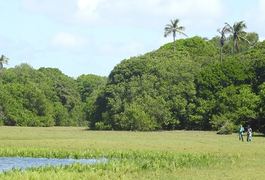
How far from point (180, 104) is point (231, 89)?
854 cm

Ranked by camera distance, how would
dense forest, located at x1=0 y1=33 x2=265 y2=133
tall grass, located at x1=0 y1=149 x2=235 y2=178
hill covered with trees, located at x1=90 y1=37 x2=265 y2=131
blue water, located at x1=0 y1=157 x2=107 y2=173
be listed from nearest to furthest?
tall grass, located at x1=0 y1=149 x2=235 y2=178
blue water, located at x1=0 y1=157 x2=107 y2=173
dense forest, located at x1=0 y1=33 x2=265 y2=133
hill covered with trees, located at x1=90 y1=37 x2=265 y2=131

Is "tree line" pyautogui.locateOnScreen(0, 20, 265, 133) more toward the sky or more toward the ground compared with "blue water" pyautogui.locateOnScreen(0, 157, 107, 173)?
more toward the sky

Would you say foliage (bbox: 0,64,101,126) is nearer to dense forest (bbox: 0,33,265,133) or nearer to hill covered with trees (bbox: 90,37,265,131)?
dense forest (bbox: 0,33,265,133)

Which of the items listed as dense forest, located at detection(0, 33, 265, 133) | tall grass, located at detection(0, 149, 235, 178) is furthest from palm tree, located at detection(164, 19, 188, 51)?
tall grass, located at detection(0, 149, 235, 178)

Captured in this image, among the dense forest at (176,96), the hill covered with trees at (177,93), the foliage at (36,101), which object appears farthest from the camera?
the foliage at (36,101)

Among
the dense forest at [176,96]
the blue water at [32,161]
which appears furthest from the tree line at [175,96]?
the blue water at [32,161]

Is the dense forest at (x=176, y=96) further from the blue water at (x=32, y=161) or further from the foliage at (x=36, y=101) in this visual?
the blue water at (x=32, y=161)

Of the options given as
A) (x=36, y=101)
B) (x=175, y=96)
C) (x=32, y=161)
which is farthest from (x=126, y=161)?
(x=36, y=101)

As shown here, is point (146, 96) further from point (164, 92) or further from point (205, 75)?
point (205, 75)

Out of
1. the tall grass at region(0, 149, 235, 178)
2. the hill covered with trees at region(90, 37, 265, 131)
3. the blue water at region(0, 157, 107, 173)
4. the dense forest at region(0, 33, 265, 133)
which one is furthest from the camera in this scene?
the hill covered with trees at region(90, 37, 265, 131)

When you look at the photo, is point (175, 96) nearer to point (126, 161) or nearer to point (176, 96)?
point (176, 96)

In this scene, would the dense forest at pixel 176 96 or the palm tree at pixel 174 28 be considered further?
the palm tree at pixel 174 28

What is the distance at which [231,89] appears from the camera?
6203 centimetres

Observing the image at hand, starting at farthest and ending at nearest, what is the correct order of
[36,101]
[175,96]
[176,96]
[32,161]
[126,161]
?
[36,101] → [175,96] → [176,96] → [32,161] → [126,161]
